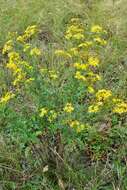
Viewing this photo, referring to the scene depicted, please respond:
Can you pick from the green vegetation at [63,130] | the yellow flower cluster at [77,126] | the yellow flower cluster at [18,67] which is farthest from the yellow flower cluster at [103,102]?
the yellow flower cluster at [18,67]

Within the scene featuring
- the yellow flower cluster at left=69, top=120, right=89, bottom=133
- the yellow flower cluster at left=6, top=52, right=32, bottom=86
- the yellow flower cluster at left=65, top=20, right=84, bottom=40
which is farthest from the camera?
the yellow flower cluster at left=65, top=20, right=84, bottom=40

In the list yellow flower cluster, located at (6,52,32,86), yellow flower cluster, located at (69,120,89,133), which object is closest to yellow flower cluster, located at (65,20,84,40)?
yellow flower cluster, located at (6,52,32,86)

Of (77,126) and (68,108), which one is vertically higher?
(68,108)

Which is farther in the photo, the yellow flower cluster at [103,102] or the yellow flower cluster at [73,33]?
the yellow flower cluster at [73,33]

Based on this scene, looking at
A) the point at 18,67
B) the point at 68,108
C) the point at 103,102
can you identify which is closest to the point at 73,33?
the point at 18,67

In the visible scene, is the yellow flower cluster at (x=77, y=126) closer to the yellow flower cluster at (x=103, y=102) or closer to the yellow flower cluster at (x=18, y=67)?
the yellow flower cluster at (x=103, y=102)

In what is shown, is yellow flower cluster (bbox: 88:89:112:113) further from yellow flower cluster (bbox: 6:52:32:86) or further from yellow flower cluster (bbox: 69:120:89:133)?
yellow flower cluster (bbox: 6:52:32:86)

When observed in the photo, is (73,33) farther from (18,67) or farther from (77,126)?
(77,126)

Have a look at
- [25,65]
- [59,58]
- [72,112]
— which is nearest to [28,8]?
[59,58]

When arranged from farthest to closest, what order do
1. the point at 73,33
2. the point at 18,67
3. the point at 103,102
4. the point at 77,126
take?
the point at 73,33 → the point at 18,67 → the point at 103,102 → the point at 77,126

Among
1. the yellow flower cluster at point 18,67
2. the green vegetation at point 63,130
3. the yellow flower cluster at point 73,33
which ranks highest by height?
the yellow flower cluster at point 73,33

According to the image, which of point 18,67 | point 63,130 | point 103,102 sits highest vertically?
point 18,67

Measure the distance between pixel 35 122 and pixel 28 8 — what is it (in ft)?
6.82

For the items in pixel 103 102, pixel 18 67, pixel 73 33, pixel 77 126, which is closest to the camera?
pixel 77 126
